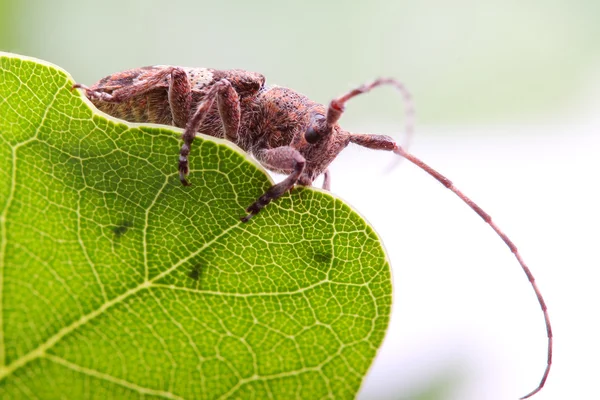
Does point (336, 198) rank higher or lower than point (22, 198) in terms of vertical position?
higher

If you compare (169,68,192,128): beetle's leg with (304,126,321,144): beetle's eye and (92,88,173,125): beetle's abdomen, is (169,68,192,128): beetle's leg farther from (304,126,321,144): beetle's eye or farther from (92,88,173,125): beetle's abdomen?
(304,126,321,144): beetle's eye

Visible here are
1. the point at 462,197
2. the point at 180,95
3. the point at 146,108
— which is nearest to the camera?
the point at 462,197

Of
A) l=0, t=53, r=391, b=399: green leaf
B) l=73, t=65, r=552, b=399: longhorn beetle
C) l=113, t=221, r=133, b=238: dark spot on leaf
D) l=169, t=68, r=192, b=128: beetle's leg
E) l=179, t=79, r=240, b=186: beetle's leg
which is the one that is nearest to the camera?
l=0, t=53, r=391, b=399: green leaf

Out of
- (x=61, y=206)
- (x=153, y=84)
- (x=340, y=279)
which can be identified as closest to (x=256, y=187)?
(x=340, y=279)

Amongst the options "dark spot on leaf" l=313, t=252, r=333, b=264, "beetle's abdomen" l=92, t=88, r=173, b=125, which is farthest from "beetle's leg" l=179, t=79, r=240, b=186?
"dark spot on leaf" l=313, t=252, r=333, b=264

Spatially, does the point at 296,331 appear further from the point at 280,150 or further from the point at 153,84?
the point at 153,84

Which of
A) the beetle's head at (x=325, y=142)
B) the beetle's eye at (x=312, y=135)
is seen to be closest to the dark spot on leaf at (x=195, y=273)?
the beetle's head at (x=325, y=142)

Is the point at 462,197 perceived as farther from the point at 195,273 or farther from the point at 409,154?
the point at 195,273

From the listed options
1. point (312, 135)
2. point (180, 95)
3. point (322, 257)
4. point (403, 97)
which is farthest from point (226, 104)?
point (322, 257)
